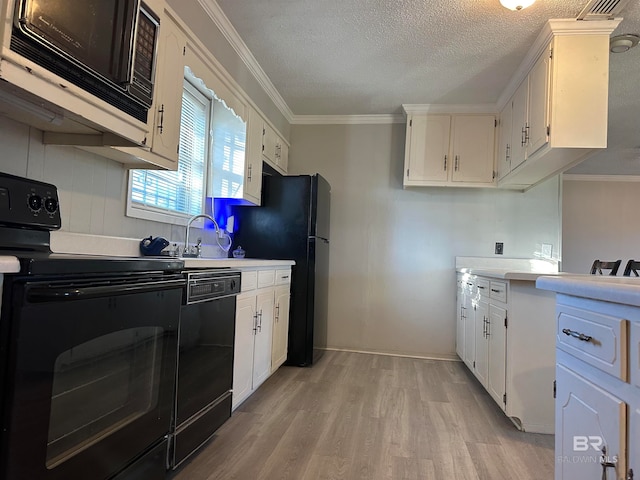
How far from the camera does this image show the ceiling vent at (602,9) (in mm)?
2271

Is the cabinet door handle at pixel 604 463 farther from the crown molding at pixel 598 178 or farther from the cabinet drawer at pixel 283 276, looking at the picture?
the crown molding at pixel 598 178

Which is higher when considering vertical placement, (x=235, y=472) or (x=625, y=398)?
(x=625, y=398)

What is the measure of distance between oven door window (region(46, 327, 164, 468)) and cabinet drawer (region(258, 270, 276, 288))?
1.21 metres

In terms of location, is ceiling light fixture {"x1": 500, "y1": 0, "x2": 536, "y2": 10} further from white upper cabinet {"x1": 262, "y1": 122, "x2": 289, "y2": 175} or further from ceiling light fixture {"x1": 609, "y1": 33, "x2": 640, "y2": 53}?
white upper cabinet {"x1": 262, "y1": 122, "x2": 289, "y2": 175}

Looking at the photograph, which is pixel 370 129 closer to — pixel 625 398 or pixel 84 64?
pixel 84 64

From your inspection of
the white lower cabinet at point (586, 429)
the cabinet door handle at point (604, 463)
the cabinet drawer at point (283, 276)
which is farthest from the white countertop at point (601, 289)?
the cabinet drawer at point (283, 276)

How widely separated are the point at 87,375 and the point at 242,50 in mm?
2551

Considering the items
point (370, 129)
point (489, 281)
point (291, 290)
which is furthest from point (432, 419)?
point (370, 129)

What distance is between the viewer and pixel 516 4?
224cm

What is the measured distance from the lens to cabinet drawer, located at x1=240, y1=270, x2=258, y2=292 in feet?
7.64

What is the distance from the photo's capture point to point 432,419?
2.49m

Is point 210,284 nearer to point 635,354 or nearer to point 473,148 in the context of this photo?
point 635,354

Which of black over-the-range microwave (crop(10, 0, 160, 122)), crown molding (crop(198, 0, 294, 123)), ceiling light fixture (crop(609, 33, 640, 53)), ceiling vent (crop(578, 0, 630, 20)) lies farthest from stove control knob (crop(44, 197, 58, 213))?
ceiling light fixture (crop(609, 33, 640, 53))

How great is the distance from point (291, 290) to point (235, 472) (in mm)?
1847
